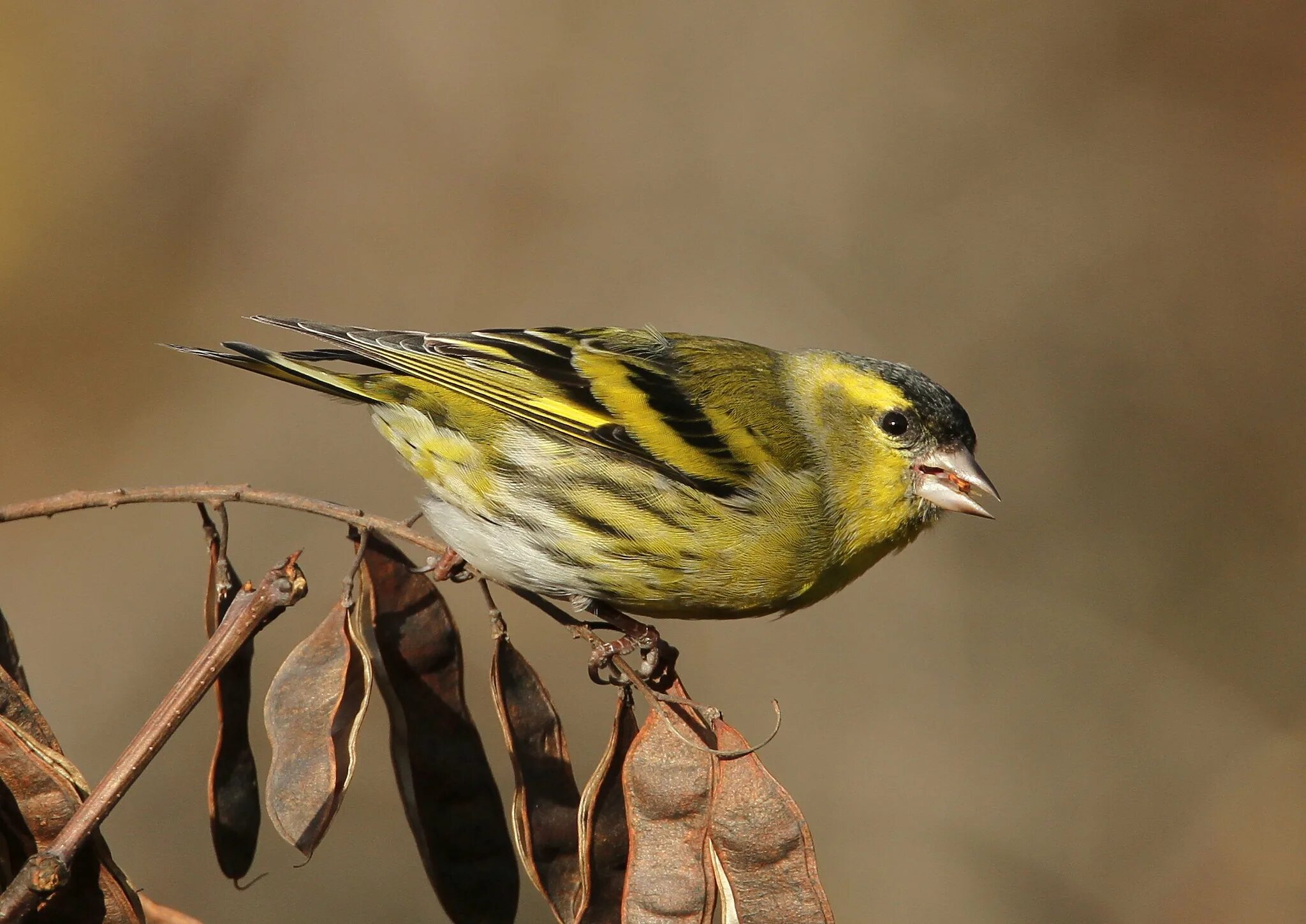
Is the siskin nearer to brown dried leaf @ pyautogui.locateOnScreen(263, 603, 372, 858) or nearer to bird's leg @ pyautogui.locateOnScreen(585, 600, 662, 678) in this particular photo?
bird's leg @ pyautogui.locateOnScreen(585, 600, 662, 678)

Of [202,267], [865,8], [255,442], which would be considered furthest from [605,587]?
[865,8]

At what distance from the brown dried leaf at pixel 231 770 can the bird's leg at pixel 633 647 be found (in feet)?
→ 2.63

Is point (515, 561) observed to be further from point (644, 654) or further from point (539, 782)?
point (539, 782)

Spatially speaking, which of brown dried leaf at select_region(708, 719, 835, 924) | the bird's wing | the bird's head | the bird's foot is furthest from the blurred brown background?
brown dried leaf at select_region(708, 719, 835, 924)

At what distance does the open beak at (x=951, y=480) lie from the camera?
364cm

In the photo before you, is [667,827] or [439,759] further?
[439,759]

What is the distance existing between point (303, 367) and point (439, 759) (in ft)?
4.03

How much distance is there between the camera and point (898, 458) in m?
3.76

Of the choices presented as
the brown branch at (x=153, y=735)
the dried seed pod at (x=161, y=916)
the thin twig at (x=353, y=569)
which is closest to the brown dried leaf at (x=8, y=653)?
the brown branch at (x=153, y=735)

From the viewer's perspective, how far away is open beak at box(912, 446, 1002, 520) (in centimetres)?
364

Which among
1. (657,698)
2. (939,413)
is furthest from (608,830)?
(939,413)

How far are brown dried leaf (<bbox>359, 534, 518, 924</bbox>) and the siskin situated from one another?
58 centimetres

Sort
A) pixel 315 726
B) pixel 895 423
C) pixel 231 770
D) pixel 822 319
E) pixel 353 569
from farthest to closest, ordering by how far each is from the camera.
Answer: pixel 822 319 → pixel 895 423 → pixel 231 770 → pixel 353 569 → pixel 315 726

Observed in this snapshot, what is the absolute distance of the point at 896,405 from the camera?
3832mm
